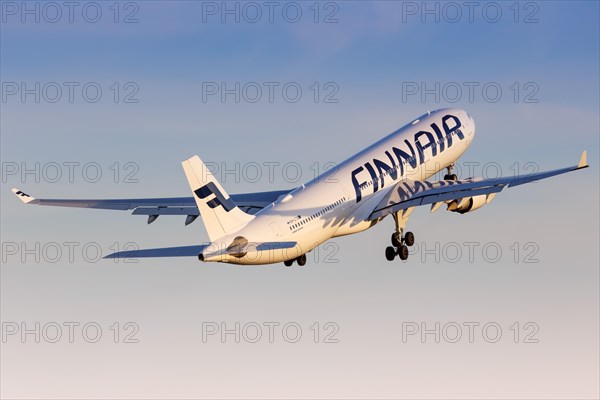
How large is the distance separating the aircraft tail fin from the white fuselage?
472 mm

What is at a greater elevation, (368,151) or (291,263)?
(368,151)

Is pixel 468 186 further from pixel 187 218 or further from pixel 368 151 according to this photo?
pixel 187 218

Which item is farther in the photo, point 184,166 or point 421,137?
point 421,137

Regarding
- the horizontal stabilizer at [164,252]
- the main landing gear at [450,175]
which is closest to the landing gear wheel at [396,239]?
the main landing gear at [450,175]

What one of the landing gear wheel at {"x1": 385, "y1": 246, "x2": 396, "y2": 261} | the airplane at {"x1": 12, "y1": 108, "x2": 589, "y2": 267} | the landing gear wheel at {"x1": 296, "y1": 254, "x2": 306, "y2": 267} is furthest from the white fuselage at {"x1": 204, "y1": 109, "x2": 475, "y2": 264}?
the landing gear wheel at {"x1": 296, "y1": 254, "x2": 306, "y2": 267}

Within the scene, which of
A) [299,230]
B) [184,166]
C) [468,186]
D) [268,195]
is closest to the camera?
[184,166]

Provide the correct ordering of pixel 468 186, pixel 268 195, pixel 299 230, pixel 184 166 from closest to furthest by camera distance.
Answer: pixel 184 166 → pixel 299 230 → pixel 468 186 → pixel 268 195

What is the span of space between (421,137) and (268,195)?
897 cm

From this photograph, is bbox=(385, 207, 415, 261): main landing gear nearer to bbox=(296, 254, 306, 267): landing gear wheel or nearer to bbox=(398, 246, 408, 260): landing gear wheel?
bbox=(398, 246, 408, 260): landing gear wheel

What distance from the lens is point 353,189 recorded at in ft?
185

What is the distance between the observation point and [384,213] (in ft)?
188

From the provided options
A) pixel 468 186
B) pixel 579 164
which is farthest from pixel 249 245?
pixel 579 164

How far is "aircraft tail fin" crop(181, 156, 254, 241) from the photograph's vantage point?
47.0 m

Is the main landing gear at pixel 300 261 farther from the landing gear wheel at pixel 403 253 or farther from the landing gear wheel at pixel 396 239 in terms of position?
the landing gear wheel at pixel 403 253
